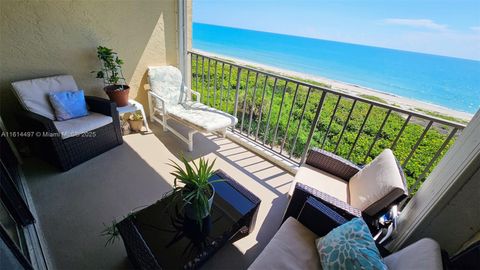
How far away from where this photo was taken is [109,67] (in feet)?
Result: 8.14

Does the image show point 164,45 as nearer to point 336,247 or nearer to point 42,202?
point 42,202

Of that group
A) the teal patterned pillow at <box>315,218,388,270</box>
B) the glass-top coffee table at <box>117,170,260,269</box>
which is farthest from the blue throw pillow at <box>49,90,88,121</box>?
the teal patterned pillow at <box>315,218,388,270</box>

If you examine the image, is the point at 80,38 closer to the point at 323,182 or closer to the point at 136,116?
the point at 136,116

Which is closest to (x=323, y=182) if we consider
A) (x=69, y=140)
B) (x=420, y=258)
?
(x=420, y=258)

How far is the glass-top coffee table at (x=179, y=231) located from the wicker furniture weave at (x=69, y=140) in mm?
1320

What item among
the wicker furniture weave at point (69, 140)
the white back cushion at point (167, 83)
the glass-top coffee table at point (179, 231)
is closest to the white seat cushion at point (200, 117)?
the white back cushion at point (167, 83)

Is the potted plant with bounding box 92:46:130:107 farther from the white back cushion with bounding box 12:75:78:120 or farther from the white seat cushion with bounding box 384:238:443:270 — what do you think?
the white seat cushion with bounding box 384:238:443:270

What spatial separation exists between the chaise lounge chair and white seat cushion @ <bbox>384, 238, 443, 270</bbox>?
1965 mm

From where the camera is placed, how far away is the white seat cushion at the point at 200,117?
246 cm

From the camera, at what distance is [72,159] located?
2.05 metres

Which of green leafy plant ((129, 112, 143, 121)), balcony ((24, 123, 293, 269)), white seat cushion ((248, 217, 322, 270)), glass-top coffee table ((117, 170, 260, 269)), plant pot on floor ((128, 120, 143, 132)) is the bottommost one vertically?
balcony ((24, 123, 293, 269))

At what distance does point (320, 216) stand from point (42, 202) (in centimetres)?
222

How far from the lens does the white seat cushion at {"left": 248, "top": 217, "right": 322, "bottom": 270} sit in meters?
1.03

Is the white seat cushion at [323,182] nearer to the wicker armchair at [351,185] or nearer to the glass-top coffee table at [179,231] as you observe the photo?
the wicker armchair at [351,185]
